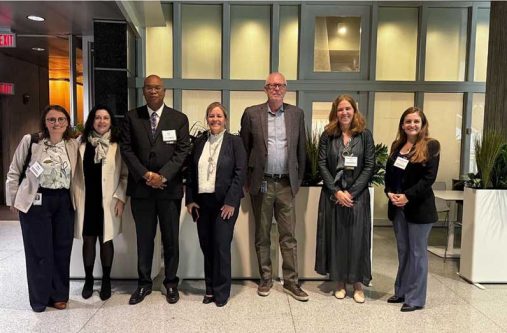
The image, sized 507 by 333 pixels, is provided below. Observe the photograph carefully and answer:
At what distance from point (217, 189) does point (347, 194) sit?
101 centimetres

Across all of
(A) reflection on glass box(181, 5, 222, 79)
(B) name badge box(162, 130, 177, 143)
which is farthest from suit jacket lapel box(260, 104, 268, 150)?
(A) reflection on glass box(181, 5, 222, 79)

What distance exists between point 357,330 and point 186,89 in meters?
4.66

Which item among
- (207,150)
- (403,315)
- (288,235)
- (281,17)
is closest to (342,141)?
(288,235)

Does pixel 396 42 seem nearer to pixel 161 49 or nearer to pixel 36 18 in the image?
pixel 161 49

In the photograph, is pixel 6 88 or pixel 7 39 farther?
pixel 6 88

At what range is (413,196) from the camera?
2842 mm

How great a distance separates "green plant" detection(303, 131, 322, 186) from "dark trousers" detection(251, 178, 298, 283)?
1.58ft

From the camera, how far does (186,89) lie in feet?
20.4

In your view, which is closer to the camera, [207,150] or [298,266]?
[207,150]

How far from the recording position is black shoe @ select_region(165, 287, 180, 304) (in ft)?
9.96

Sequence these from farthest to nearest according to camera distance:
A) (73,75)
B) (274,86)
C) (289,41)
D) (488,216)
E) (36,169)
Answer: (289,41) → (73,75) → (488,216) → (274,86) → (36,169)

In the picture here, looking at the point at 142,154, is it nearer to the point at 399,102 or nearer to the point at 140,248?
the point at 140,248

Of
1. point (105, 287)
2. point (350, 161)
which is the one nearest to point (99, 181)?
point (105, 287)

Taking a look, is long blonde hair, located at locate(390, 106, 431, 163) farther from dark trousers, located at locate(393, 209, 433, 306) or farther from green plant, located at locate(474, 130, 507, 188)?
green plant, located at locate(474, 130, 507, 188)
